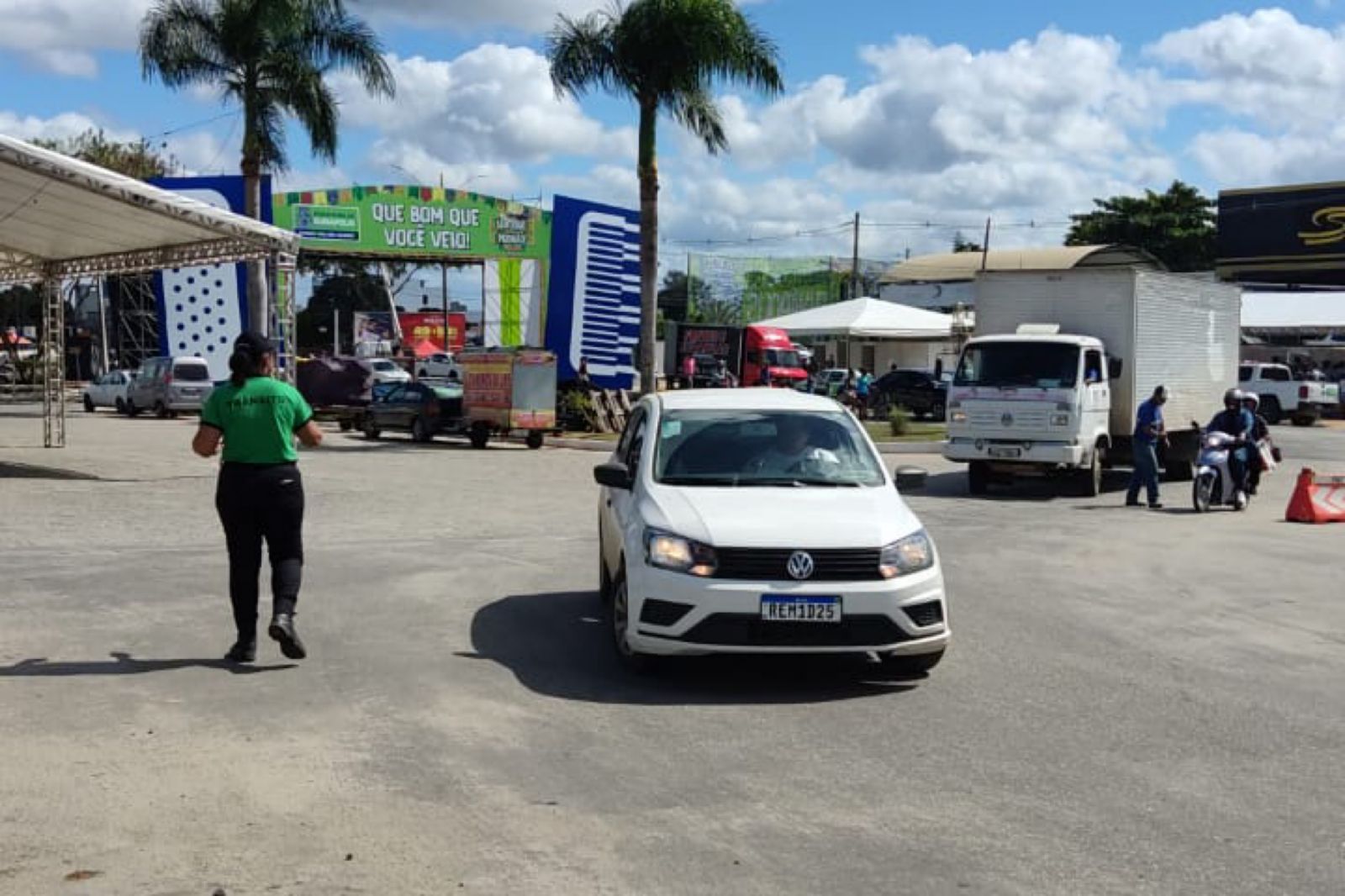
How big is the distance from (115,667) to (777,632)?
12.7 feet

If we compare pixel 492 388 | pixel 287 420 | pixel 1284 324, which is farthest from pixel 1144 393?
pixel 1284 324

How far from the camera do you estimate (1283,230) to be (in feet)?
134

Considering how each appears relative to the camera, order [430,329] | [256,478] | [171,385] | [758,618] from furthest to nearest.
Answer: [430,329], [171,385], [256,478], [758,618]

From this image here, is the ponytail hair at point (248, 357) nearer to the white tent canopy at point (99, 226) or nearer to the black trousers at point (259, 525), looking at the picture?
the black trousers at point (259, 525)

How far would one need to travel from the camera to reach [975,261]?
8225 cm

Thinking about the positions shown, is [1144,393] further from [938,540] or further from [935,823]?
[935,823]

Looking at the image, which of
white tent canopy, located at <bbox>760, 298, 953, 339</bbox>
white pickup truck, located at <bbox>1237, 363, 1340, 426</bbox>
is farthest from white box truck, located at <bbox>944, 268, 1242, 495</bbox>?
white tent canopy, located at <bbox>760, 298, 953, 339</bbox>

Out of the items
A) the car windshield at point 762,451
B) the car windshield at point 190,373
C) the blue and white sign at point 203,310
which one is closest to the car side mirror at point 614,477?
the car windshield at point 762,451

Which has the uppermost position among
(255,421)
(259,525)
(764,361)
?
(764,361)

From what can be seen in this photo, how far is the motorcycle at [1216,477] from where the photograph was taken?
61.8 ft

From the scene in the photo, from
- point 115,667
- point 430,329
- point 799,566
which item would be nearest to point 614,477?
point 799,566

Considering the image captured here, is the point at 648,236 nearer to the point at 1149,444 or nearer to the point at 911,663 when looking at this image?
the point at 1149,444

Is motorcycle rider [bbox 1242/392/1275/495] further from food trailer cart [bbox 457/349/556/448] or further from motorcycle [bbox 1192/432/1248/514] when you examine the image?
food trailer cart [bbox 457/349/556/448]

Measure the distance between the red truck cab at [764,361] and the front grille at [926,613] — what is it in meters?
44.3
